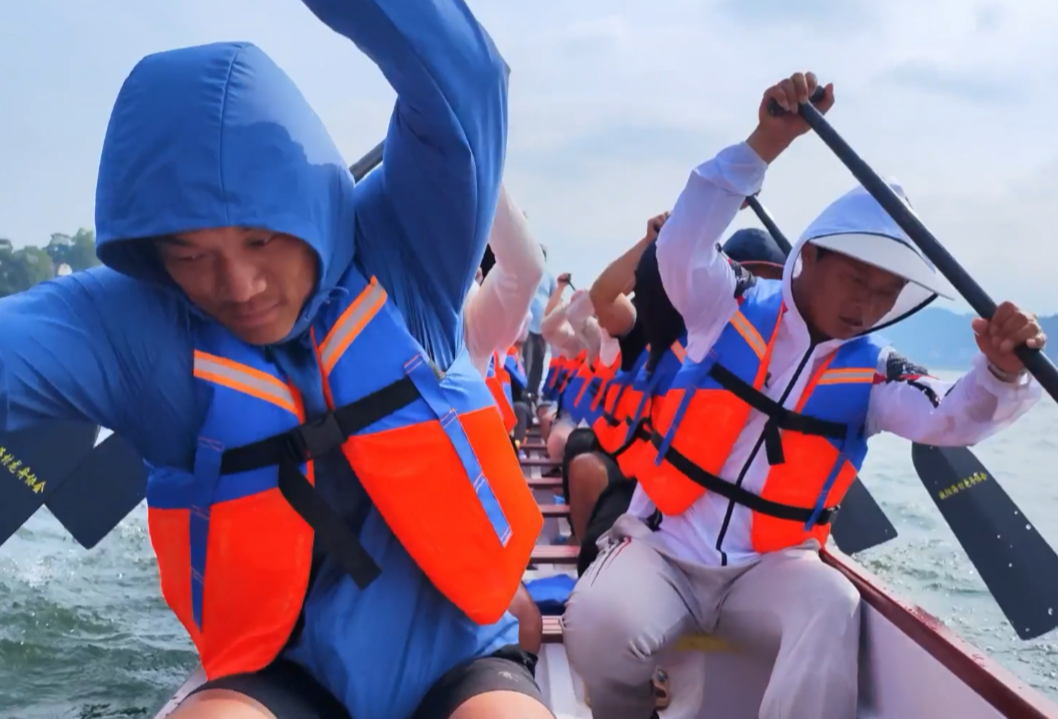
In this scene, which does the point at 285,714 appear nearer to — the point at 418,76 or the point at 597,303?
the point at 418,76

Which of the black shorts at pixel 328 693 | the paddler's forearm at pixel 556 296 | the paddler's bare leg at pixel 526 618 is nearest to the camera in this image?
the black shorts at pixel 328 693

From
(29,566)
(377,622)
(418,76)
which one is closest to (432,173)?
(418,76)

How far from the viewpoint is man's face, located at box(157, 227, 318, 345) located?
1213 mm

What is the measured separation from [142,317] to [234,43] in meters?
0.45

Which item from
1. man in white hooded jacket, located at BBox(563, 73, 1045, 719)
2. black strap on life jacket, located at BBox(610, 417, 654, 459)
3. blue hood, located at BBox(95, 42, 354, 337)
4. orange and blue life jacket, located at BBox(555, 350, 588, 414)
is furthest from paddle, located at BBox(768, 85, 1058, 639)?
orange and blue life jacket, located at BBox(555, 350, 588, 414)

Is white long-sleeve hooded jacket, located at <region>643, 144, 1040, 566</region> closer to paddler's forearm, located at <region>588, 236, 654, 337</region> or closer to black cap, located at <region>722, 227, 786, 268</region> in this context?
paddler's forearm, located at <region>588, 236, 654, 337</region>

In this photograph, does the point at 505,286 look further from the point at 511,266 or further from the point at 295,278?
the point at 295,278

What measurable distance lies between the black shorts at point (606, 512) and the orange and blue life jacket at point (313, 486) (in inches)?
64.4

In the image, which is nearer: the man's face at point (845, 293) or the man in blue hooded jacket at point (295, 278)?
the man in blue hooded jacket at point (295, 278)

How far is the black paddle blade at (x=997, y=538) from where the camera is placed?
2590 millimetres

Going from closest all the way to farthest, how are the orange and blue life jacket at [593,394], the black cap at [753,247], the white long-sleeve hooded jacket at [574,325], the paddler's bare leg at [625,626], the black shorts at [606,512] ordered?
the paddler's bare leg at [625,626], the black shorts at [606,512], the black cap at [753,247], the orange and blue life jacket at [593,394], the white long-sleeve hooded jacket at [574,325]

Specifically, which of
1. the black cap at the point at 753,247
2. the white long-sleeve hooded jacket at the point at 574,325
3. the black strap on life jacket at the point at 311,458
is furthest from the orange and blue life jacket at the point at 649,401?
the white long-sleeve hooded jacket at the point at 574,325

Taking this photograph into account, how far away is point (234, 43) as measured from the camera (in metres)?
1.24

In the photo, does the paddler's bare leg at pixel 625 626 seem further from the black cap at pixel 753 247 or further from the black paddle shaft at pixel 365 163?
the black cap at pixel 753 247
